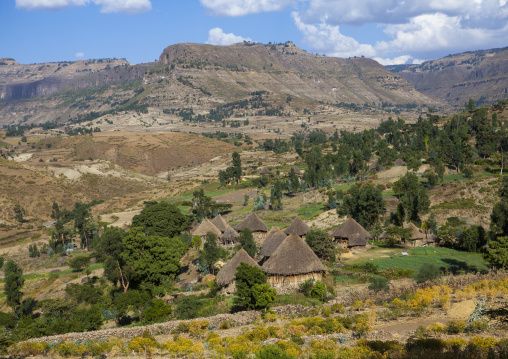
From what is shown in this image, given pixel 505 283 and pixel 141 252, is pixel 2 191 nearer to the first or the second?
pixel 141 252

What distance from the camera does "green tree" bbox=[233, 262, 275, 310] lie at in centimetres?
3309

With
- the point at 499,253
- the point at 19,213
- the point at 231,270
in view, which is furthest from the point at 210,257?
the point at 19,213

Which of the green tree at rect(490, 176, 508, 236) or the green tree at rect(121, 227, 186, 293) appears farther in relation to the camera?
the green tree at rect(121, 227, 186, 293)

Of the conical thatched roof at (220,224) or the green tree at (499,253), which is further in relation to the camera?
the conical thatched roof at (220,224)

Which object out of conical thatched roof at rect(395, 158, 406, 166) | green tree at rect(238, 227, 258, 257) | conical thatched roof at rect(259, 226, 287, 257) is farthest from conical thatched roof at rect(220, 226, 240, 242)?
conical thatched roof at rect(395, 158, 406, 166)

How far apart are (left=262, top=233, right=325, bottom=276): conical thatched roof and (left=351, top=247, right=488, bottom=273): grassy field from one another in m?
8.54

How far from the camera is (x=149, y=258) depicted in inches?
1694

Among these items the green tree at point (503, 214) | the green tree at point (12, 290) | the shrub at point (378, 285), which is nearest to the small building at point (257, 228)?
the shrub at point (378, 285)

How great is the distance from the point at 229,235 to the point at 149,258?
18.1 metres

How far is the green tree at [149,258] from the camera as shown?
42.6m

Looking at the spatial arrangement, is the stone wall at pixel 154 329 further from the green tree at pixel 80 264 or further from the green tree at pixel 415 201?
the green tree at pixel 415 201

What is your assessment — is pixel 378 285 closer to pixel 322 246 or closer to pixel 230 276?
pixel 322 246

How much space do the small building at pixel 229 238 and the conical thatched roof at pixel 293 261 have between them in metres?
19.2

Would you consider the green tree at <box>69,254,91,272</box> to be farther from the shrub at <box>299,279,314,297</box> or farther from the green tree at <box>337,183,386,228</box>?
the green tree at <box>337,183,386,228</box>
